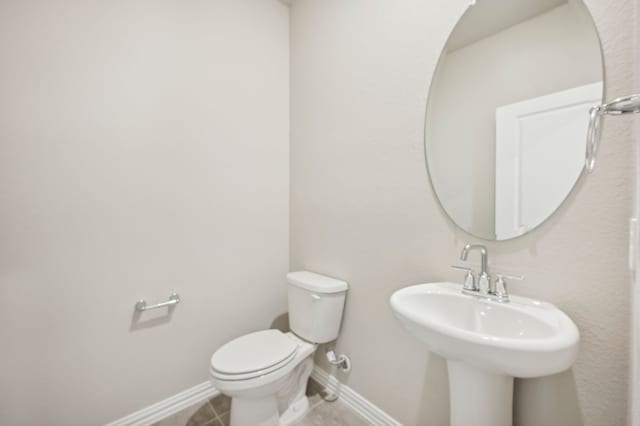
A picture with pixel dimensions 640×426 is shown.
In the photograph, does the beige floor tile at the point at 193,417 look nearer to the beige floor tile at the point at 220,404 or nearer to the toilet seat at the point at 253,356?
the beige floor tile at the point at 220,404

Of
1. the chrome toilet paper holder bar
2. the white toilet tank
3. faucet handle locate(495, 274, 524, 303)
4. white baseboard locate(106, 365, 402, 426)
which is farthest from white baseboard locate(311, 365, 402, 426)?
the chrome toilet paper holder bar

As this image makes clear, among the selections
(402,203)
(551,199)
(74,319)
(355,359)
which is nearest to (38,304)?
(74,319)

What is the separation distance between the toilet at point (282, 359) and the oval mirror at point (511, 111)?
817 mm

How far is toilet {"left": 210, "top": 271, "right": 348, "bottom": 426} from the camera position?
3.66ft

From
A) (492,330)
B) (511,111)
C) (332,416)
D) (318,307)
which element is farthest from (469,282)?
(332,416)

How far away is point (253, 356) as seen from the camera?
3.99 feet

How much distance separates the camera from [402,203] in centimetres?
121

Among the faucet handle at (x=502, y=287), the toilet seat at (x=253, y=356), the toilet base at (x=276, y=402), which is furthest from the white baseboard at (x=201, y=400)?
the faucet handle at (x=502, y=287)

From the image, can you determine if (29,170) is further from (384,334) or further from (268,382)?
(384,334)

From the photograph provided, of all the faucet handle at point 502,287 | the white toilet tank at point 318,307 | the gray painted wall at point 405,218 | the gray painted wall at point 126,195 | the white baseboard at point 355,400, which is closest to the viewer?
the gray painted wall at point 405,218

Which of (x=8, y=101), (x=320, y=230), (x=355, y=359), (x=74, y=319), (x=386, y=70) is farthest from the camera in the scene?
(x=320, y=230)

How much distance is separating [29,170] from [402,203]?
1605 millimetres

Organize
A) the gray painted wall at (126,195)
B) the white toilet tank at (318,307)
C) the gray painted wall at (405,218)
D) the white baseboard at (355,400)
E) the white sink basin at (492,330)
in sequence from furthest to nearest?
the white toilet tank at (318,307) < the white baseboard at (355,400) < the gray painted wall at (126,195) < the gray painted wall at (405,218) < the white sink basin at (492,330)

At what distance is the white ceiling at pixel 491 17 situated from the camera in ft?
2.87
